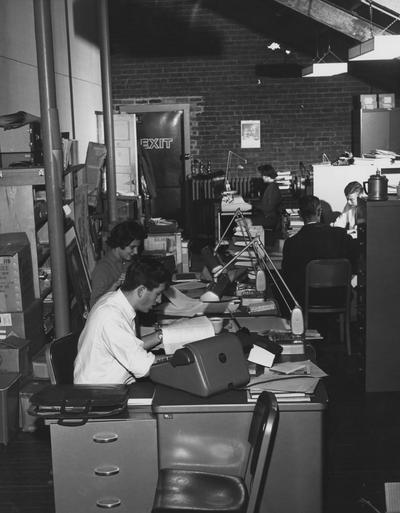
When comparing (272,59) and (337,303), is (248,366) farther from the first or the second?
(272,59)

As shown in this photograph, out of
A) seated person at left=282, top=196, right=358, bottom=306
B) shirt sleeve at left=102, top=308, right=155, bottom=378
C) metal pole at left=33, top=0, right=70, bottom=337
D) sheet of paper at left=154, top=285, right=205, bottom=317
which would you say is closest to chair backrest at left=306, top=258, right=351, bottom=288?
seated person at left=282, top=196, right=358, bottom=306

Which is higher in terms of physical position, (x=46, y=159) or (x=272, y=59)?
(x=272, y=59)

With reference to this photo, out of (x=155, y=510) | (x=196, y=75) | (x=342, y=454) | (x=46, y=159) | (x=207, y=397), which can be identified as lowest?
(x=342, y=454)

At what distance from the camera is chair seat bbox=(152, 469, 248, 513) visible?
307 cm

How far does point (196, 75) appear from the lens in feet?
44.4

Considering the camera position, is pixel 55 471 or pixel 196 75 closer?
pixel 55 471

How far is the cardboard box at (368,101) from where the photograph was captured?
42.8 ft

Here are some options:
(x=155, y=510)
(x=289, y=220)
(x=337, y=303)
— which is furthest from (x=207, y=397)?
(x=289, y=220)

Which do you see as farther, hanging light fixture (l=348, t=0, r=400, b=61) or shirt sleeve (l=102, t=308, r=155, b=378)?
hanging light fixture (l=348, t=0, r=400, b=61)

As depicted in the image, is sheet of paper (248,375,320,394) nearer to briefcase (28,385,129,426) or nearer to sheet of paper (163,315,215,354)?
sheet of paper (163,315,215,354)

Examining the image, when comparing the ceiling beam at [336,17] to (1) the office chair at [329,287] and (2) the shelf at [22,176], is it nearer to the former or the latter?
→ (1) the office chair at [329,287]

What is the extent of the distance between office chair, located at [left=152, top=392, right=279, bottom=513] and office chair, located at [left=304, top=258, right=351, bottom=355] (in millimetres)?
3249

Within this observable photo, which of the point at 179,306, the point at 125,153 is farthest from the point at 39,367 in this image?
the point at 125,153

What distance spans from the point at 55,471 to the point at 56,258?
2488 mm
